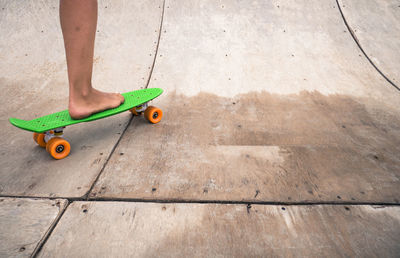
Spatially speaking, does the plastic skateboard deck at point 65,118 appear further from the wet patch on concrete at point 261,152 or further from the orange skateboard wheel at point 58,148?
the wet patch on concrete at point 261,152

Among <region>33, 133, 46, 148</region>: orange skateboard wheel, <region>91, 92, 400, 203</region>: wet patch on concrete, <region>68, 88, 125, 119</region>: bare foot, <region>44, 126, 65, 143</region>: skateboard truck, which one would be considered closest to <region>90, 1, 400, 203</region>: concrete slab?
<region>91, 92, 400, 203</region>: wet patch on concrete

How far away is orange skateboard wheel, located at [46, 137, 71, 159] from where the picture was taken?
5.45ft

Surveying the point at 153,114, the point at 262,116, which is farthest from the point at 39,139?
the point at 262,116

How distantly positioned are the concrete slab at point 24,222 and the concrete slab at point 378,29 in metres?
3.34

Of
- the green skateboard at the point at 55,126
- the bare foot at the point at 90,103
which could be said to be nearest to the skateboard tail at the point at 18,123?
the green skateboard at the point at 55,126

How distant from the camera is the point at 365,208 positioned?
4.39ft

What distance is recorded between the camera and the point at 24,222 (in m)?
1.22

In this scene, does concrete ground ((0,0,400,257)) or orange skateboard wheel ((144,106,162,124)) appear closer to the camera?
concrete ground ((0,0,400,257))

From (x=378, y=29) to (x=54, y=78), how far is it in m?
4.02

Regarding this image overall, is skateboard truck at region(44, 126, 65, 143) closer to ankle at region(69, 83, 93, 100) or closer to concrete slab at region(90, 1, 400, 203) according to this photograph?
ankle at region(69, 83, 93, 100)

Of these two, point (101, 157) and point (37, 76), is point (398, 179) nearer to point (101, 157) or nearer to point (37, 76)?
point (101, 157)

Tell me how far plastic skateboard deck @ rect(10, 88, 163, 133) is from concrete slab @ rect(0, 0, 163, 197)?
21cm

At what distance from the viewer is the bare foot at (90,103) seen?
170 cm

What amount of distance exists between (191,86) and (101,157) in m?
1.29
